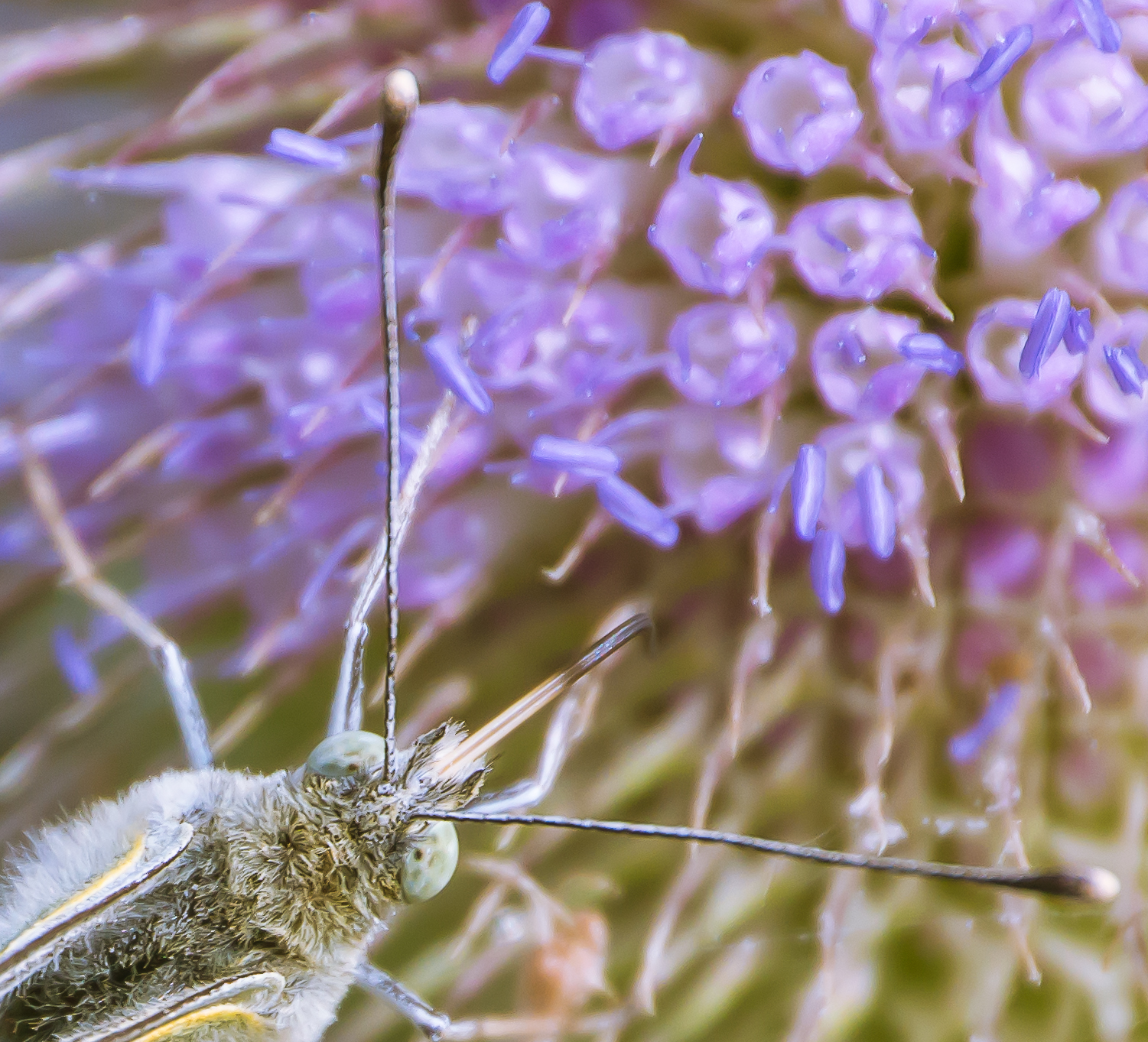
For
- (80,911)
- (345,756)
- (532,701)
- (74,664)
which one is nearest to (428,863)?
(345,756)

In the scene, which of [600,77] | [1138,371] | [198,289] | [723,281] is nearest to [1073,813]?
[1138,371]

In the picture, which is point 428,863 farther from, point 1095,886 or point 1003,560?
point 1003,560

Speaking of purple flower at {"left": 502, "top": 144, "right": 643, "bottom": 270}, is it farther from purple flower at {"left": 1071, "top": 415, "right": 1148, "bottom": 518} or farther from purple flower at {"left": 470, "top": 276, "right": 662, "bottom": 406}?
purple flower at {"left": 1071, "top": 415, "right": 1148, "bottom": 518}

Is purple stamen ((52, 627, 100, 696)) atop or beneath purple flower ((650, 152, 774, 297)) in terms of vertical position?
beneath

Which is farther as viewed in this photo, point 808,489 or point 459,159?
point 459,159

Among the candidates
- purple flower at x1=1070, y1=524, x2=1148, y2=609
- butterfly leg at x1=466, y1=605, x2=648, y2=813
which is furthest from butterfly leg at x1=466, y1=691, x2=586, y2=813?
purple flower at x1=1070, y1=524, x2=1148, y2=609
